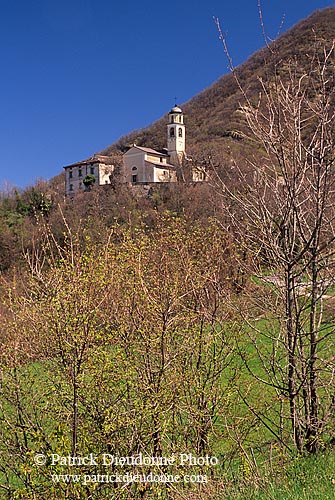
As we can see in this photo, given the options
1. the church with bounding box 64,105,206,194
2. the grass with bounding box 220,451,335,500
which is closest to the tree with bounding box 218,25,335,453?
the grass with bounding box 220,451,335,500

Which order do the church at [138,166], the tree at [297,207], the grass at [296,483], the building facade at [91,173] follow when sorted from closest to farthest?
the grass at [296,483], the tree at [297,207], the church at [138,166], the building facade at [91,173]

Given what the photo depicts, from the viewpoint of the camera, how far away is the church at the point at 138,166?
2189 inches

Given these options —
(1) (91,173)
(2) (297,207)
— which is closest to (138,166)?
(1) (91,173)

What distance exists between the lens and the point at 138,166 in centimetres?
5731

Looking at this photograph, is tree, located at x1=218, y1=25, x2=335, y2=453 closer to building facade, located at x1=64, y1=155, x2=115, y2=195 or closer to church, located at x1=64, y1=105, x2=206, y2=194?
church, located at x1=64, y1=105, x2=206, y2=194

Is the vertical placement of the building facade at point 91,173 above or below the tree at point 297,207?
above

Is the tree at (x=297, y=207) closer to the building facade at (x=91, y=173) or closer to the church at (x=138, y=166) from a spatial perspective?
the church at (x=138, y=166)

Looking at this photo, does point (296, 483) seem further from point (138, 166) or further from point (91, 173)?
point (91, 173)

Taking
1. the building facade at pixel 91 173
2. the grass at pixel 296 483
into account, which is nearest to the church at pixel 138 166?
the building facade at pixel 91 173

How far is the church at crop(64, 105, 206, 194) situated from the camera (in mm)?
55594

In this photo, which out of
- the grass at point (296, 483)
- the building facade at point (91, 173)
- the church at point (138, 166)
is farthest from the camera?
the building facade at point (91, 173)

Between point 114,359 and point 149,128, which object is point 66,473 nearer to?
point 114,359

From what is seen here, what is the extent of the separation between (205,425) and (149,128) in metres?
87.5

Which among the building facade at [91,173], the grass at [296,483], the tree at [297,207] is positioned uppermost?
the building facade at [91,173]
